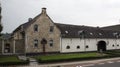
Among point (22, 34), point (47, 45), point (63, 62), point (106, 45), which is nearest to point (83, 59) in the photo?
point (63, 62)

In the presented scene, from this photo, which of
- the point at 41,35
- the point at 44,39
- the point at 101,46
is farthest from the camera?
the point at 101,46

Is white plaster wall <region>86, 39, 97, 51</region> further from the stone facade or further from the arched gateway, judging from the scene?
the stone facade

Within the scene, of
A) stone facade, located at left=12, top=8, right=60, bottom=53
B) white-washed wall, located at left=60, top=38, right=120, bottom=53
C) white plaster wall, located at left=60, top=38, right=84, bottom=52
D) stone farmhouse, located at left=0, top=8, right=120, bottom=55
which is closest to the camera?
stone facade, located at left=12, top=8, right=60, bottom=53

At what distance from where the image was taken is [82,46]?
53.8 metres

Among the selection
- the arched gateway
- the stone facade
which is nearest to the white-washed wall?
the arched gateway

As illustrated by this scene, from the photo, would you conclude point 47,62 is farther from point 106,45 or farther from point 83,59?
point 106,45

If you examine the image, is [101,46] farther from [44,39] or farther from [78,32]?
Result: [44,39]

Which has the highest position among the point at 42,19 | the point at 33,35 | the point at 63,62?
the point at 42,19

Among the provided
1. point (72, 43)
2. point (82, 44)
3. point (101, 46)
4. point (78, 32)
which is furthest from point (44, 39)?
point (101, 46)

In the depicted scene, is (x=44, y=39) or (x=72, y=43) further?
(x=72, y=43)

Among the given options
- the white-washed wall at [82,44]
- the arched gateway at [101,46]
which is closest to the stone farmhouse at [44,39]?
the white-washed wall at [82,44]

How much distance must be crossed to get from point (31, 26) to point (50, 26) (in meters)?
4.63

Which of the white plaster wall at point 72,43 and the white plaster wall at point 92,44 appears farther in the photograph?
the white plaster wall at point 92,44

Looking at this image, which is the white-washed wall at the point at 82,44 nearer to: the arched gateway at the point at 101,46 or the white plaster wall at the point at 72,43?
the white plaster wall at the point at 72,43
